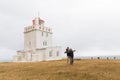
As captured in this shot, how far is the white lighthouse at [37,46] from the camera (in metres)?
52.9

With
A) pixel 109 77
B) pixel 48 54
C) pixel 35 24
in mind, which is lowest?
pixel 109 77

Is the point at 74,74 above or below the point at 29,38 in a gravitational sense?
below

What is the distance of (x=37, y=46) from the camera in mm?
53625

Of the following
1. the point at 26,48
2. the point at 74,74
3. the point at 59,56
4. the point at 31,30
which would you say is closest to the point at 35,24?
the point at 31,30

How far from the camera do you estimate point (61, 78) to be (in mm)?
20719

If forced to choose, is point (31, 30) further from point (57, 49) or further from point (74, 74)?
point (74, 74)

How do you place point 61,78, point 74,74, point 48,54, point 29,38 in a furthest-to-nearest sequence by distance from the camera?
point 29,38 → point 48,54 → point 74,74 → point 61,78

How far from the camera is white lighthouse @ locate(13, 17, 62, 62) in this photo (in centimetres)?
5288

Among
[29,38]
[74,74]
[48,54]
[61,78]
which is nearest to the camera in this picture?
[61,78]

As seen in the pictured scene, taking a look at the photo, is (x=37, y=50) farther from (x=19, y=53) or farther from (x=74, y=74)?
(x=74, y=74)

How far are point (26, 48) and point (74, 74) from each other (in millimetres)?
36713

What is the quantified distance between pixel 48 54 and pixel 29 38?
790 centimetres

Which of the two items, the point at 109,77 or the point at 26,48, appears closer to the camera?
the point at 109,77

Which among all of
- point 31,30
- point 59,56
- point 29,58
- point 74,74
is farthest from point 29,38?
point 74,74
